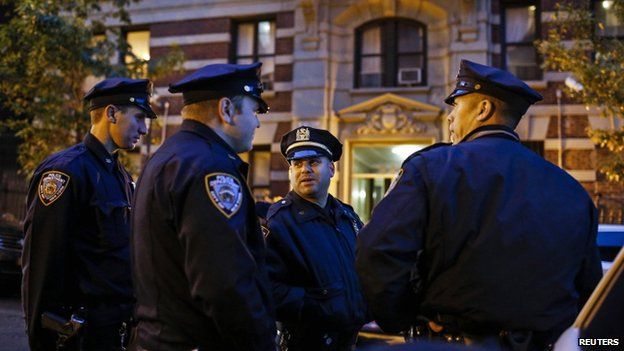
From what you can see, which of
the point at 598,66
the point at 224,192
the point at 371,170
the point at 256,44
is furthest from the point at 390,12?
the point at 224,192

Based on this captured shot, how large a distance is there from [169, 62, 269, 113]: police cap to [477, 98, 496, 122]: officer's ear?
1088 millimetres

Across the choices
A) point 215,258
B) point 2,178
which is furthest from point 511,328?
point 2,178

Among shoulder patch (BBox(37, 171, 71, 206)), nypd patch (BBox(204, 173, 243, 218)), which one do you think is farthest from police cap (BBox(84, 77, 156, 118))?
nypd patch (BBox(204, 173, 243, 218))

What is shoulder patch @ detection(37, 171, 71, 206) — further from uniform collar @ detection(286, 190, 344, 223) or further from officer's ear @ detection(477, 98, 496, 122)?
officer's ear @ detection(477, 98, 496, 122)

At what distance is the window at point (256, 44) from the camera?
15.4 metres

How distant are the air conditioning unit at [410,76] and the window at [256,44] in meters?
3.31

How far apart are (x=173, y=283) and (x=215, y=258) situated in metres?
0.27

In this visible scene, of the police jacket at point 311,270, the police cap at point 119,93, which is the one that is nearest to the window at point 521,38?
the police jacket at point 311,270

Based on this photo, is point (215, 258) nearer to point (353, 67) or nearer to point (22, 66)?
point (22, 66)

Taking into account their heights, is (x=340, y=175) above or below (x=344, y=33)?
below

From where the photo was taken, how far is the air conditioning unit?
47.0 feet

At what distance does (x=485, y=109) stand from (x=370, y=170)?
38.6ft

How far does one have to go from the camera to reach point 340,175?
1435cm

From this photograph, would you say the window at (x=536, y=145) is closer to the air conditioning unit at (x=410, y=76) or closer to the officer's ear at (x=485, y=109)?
the air conditioning unit at (x=410, y=76)
